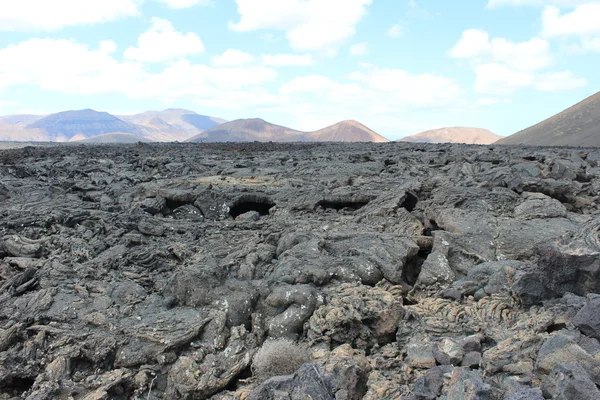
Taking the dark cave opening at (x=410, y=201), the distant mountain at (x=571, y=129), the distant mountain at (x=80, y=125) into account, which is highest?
the distant mountain at (x=80, y=125)

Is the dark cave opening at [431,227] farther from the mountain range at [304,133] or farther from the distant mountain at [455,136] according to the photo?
→ the distant mountain at [455,136]

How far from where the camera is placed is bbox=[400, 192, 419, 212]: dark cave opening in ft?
33.7

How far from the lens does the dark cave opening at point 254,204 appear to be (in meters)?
11.4

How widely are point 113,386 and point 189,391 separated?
848mm

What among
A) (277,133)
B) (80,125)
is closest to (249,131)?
(277,133)

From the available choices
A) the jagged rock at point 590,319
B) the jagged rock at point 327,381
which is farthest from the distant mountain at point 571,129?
the jagged rock at point 327,381

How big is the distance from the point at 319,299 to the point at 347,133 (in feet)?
317

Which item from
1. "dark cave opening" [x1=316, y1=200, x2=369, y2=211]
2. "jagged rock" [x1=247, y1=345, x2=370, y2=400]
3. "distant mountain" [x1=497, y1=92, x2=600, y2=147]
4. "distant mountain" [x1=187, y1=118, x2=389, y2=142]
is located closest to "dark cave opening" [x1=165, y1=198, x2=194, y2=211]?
"dark cave opening" [x1=316, y1=200, x2=369, y2=211]

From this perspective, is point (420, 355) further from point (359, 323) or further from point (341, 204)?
point (341, 204)

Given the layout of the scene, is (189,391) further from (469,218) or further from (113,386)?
(469,218)

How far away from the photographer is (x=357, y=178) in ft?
45.1

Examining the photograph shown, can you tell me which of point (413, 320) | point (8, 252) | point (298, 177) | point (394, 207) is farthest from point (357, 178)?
point (8, 252)

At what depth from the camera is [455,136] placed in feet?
348

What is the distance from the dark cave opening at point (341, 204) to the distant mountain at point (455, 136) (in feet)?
305
